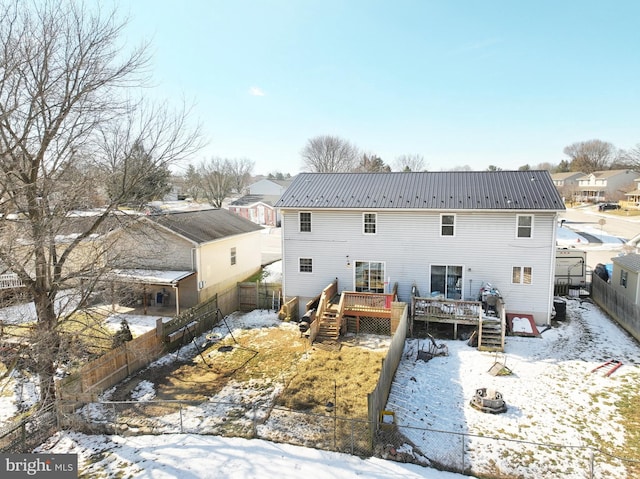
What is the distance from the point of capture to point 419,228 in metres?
17.8

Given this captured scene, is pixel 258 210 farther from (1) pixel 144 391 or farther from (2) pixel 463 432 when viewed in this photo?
(2) pixel 463 432

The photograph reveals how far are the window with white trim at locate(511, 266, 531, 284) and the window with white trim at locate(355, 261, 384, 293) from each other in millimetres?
5691

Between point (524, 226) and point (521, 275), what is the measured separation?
6.99 ft

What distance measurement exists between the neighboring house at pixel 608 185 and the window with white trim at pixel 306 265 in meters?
75.0

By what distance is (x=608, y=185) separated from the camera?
74938 millimetres

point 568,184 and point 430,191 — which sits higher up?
point 568,184

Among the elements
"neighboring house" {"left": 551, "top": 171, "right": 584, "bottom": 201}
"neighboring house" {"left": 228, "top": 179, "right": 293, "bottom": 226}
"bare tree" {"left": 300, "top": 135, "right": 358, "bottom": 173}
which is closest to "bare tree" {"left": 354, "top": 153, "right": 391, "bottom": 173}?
"bare tree" {"left": 300, "top": 135, "right": 358, "bottom": 173}

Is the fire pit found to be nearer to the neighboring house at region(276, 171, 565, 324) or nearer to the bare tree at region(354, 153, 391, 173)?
the neighboring house at region(276, 171, 565, 324)

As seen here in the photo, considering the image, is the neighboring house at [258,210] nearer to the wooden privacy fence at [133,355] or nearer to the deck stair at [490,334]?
the wooden privacy fence at [133,355]

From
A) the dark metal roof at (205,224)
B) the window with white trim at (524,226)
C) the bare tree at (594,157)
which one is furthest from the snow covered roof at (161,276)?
the bare tree at (594,157)

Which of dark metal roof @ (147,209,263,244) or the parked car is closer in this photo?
dark metal roof @ (147,209,263,244)

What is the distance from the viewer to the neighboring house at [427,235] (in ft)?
54.7

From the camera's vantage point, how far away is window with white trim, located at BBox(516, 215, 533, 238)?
16484 mm

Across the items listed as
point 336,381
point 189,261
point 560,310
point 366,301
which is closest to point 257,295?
point 189,261
